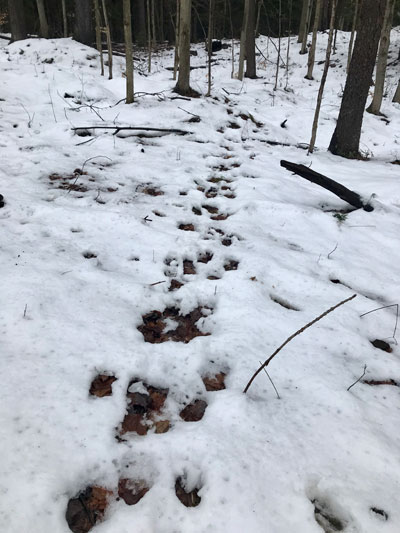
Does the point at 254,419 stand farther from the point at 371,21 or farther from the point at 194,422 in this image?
the point at 371,21

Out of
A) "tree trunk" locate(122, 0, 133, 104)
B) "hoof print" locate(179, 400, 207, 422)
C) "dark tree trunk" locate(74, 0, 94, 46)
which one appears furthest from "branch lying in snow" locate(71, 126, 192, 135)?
"dark tree trunk" locate(74, 0, 94, 46)

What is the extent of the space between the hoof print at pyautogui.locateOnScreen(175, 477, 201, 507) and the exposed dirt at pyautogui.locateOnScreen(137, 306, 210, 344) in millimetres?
941

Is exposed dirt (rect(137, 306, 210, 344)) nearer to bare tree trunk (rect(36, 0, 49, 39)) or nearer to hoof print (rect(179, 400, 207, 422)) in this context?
hoof print (rect(179, 400, 207, 422))

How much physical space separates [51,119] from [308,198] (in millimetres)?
4954

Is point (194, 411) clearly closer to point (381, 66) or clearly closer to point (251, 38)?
point (381, 66)

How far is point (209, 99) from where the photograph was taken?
8.64 meters

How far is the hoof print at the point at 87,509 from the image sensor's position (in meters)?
1.31

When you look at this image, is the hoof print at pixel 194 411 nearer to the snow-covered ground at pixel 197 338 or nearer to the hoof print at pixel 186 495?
the snow-covered ground at pixel 197 338

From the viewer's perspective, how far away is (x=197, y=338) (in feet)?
7.51

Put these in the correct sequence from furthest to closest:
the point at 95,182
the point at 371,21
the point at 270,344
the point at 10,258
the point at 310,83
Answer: the point at 310,83 → the point at 371,21 → the point at 95,182 → the point at 10,258 → the point at 270,344

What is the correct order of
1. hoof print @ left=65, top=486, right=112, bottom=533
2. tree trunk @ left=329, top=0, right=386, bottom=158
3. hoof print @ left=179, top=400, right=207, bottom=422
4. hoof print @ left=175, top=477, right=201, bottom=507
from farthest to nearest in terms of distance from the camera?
tree trunk @ left=329, top=0, right=386, bottom=158
hoof print @ left=179, top=400, right=207, bottom=422
hoof print @ left=175, top=477, right=201, bottom=507
hoof print @ left=65, top=486, right=112, bottom=533

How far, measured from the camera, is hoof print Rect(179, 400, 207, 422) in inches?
70.9

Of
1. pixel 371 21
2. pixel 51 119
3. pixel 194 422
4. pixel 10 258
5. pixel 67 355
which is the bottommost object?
pixel 194 422

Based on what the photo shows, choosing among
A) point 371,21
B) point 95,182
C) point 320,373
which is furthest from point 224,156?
point 320,373
